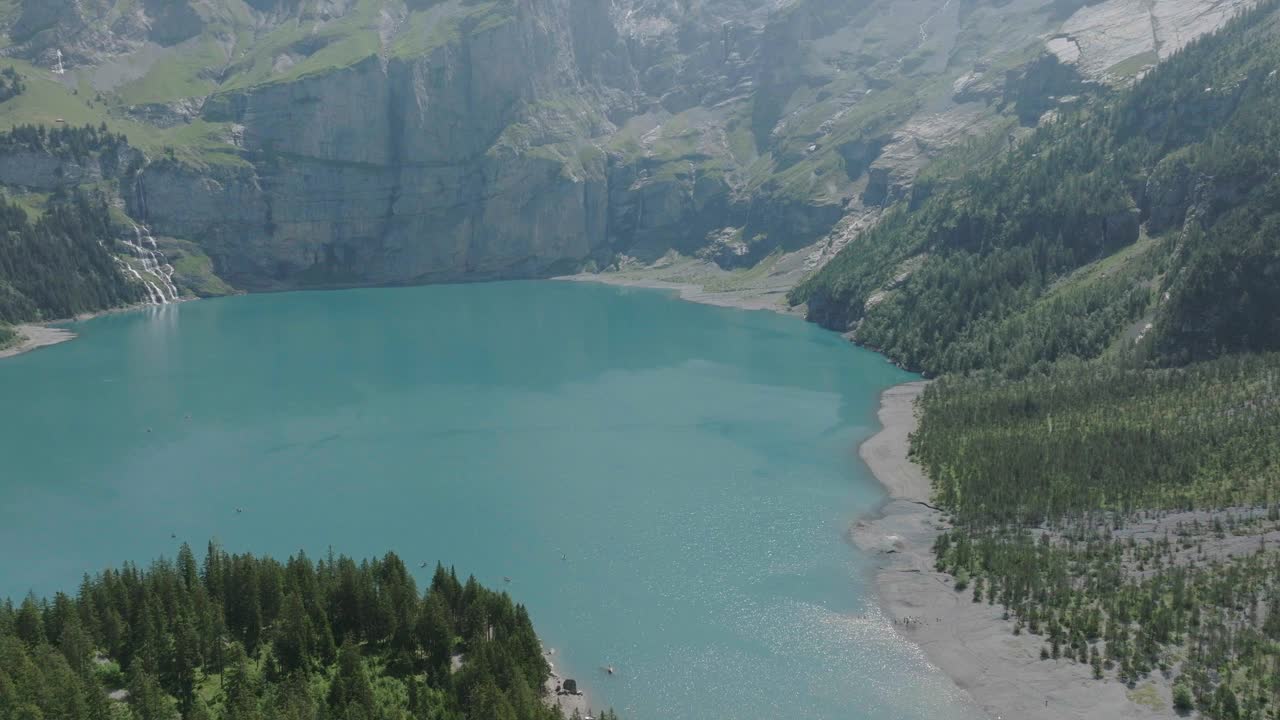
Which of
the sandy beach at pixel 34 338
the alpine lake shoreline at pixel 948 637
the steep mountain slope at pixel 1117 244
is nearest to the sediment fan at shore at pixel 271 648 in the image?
the alpine lake shoreline at pixel 948 637

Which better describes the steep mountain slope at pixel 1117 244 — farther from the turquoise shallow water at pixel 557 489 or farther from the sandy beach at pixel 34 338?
the sandy beach at pixel 34 338

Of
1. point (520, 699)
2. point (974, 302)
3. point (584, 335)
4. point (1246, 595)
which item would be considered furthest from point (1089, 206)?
point (520, 699)

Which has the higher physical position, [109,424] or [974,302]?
[974,302]

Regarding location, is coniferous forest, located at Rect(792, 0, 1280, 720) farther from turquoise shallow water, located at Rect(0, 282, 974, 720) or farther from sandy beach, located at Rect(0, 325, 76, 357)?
sandy beach, located at Rect(0, 325, 76, 357)

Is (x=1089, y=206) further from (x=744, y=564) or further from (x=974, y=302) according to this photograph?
(x=744, y=564)

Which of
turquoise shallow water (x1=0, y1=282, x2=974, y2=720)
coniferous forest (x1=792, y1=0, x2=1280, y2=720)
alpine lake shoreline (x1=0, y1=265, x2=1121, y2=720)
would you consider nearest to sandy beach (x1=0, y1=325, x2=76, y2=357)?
turquoise shallow water (x1=0, y1=282, x2=974, y2=720)

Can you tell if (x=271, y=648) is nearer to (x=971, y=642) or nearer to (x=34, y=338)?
(x=971, y=642)
